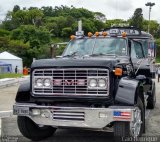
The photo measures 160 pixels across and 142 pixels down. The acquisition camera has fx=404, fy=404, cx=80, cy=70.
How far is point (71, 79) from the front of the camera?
718 cm

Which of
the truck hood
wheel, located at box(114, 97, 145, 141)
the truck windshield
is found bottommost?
wheel, located at box(114, 97, 145, 141)

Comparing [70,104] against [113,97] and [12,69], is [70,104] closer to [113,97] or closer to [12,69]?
[113,97]

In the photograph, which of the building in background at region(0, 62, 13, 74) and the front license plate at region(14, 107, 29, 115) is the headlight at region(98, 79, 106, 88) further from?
the building in background at region(0, 62, 13, 74)

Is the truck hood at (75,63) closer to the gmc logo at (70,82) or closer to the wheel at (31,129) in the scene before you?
the gmc logo at (70,82)

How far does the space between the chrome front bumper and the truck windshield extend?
6.60ft

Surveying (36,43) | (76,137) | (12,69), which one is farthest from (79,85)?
(36,43)

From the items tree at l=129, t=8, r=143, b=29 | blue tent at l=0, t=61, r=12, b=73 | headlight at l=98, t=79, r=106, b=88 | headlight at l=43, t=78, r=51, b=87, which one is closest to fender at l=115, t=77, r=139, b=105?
headlight at l=98, t=79, r=106, b=88

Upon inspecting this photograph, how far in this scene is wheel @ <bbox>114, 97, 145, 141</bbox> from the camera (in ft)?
22.8

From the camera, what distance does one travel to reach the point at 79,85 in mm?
7133

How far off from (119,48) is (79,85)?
2.09m

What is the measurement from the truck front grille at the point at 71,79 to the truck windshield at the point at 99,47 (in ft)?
5.32

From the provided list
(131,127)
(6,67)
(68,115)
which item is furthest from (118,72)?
(6,67)

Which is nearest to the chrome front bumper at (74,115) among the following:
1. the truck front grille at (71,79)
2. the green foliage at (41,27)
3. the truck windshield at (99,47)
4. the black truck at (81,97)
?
the black truck at (81,97)

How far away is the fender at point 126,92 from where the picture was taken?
6.99 m
